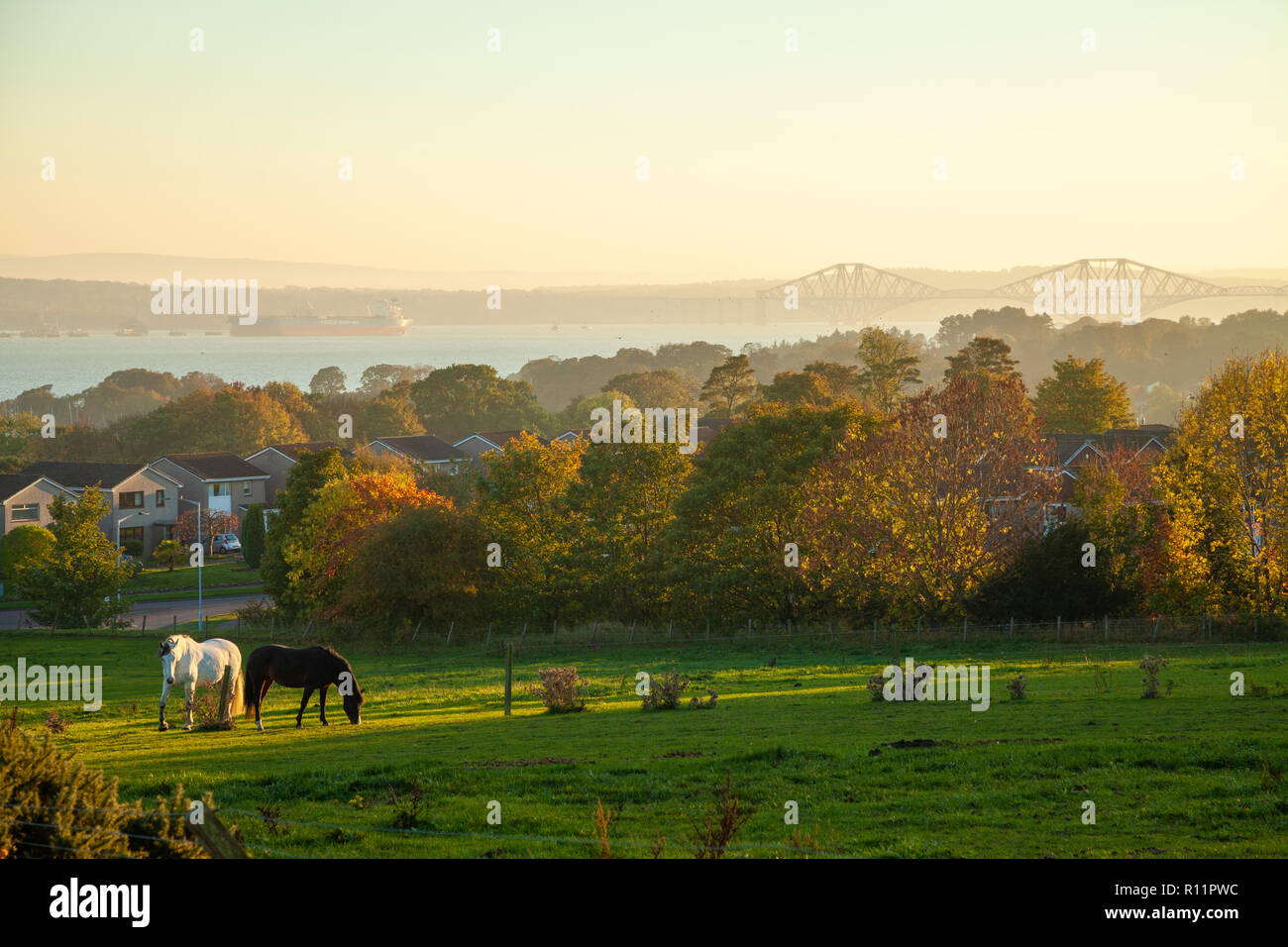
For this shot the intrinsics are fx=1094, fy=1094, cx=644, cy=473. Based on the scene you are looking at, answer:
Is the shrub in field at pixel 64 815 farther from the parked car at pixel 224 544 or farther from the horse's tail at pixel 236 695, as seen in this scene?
the parked car at pixel 224 544

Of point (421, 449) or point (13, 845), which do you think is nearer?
point (13, 845)

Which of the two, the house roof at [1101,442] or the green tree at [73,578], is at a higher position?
the house roof at [1101,442]

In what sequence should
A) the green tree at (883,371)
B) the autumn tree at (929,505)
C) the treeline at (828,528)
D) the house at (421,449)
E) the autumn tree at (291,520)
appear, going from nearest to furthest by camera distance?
the treeline at (828,528) < the autumn tree at (929,505) < the autumn tree at (291,520) < the house at (421,449) < the green tree at (883,371)

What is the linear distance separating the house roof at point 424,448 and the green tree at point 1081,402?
56.2 metres

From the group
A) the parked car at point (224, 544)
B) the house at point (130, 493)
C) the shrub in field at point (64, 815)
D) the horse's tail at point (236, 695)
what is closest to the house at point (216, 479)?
the house at point (130, 493)

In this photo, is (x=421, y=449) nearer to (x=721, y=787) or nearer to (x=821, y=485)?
(x=821, y=485)

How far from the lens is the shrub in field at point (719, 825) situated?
1013cm

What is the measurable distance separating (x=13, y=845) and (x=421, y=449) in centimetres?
10627

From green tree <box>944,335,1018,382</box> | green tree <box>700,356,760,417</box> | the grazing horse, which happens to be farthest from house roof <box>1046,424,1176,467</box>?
the grazing horse

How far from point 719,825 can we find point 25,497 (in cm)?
8919

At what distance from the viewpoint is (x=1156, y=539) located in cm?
4909

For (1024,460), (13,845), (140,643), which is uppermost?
(1024,460)
